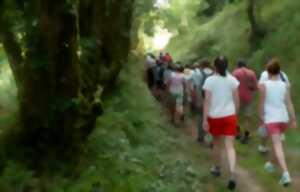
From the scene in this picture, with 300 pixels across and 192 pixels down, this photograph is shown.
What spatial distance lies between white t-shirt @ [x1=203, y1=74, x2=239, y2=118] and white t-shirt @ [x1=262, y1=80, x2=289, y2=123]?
1.86ft

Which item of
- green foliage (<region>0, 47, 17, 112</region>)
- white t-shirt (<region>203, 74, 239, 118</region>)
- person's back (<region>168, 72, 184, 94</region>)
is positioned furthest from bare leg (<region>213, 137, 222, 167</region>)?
person's back (<region>168, 72, 184, 94</region>)

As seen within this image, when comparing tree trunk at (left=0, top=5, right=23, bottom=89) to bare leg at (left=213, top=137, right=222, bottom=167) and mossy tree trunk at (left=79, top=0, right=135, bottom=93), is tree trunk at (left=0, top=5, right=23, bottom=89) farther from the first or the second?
bare leg at (left=213, top=137, right=222, bottom=167)

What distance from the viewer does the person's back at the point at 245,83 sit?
49.3 ft

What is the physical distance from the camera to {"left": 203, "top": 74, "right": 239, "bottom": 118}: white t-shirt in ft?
34.1

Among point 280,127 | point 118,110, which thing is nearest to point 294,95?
point 118,110

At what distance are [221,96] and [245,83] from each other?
15.8ft

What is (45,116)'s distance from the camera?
8602mm

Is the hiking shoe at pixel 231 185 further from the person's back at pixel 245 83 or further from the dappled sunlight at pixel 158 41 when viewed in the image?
the dappled sunlight at pixel 158 41

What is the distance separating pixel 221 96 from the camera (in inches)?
410

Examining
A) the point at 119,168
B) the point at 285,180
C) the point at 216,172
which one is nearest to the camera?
the point at 119,168

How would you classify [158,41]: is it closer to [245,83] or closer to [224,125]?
[245,83]

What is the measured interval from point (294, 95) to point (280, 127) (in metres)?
9.78

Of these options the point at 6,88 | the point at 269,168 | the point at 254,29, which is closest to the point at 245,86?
the point at 269,168

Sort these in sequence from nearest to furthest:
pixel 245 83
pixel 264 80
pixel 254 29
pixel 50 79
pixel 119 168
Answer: pixel 50 79
pixel 119 168
pixel 264 80
pixel 245 83
pixel 254 29
